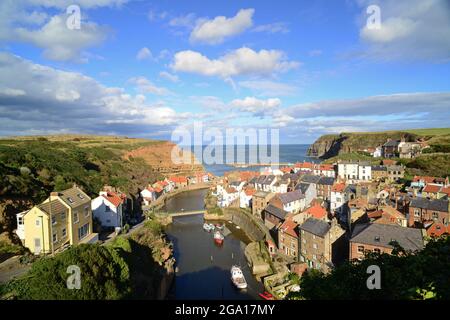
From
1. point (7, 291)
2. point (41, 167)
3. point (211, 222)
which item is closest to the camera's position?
point (7, 291)

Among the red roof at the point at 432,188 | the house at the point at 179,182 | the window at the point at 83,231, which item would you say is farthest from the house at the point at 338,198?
the house at the point at 179,182

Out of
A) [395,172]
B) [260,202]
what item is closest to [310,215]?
[260,202]

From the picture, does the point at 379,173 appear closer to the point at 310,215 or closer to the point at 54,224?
the point at 310,215

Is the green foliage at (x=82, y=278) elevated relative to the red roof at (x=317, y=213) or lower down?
elevated

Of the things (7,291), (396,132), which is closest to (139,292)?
(7,291)

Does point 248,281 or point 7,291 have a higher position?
point 7,291

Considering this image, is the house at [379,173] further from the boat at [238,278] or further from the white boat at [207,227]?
the boat at [238,278]

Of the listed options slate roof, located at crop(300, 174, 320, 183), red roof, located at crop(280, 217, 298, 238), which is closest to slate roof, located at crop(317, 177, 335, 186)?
slate roof, located at crop(300, 174, 320, 183)
